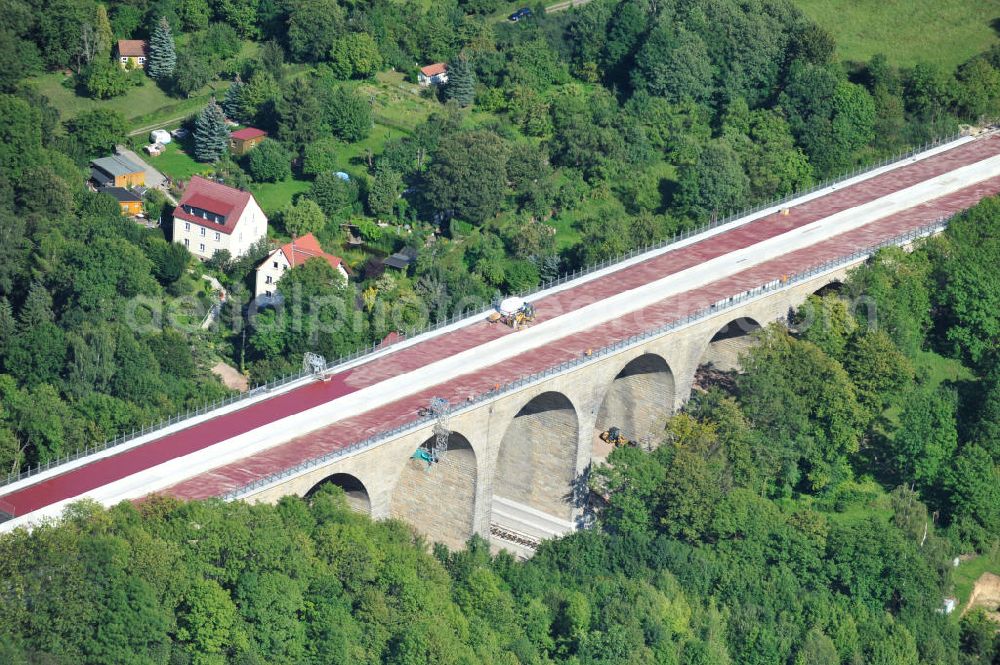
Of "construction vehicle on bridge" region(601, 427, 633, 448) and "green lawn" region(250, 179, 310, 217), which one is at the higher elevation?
"green lawn" region(250, 179, 310, 217)

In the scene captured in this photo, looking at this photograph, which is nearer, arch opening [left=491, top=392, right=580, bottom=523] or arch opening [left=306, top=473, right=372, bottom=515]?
arch opening [left=306, top=473, right=372, bottom=515]

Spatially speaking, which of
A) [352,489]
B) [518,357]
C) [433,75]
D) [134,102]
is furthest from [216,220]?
[352,489]

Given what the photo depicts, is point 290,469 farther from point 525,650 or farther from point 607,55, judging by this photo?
point 607,55

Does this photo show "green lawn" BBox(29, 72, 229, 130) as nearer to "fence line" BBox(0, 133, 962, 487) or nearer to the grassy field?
"fence line" BBox(0, 133, 962, 487)

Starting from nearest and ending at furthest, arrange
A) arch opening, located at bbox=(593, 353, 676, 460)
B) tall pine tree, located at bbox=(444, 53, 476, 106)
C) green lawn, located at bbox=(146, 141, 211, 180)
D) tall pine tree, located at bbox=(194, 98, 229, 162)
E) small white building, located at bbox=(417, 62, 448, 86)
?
1. arch opening, located at bbox=(593, 353, 676, 460)
2. green lawn, located at bbox=(146, 141, 211, 180)
3. tall pine tree, located at bbox=(194, 98, 229, 162)
4. tall pine tree, located at bbox=(444, 53, 476, 106)
5. small white building, located at bbox=(417, 62, 448, 86)

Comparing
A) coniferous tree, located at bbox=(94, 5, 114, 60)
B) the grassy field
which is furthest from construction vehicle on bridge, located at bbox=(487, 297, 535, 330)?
the grassy field

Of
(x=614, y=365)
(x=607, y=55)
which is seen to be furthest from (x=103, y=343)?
Result: (x=607, y=55)
